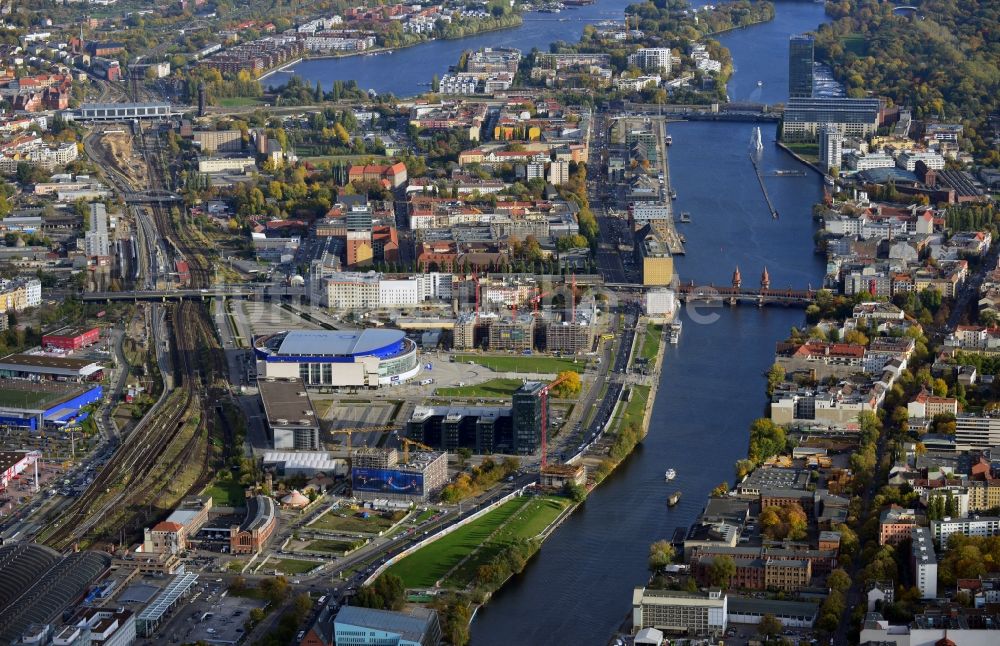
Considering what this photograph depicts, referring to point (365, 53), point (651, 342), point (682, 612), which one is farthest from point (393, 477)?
point (365, 53)

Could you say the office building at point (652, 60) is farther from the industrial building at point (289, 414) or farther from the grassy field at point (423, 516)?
the grassy field at point (423, 516)

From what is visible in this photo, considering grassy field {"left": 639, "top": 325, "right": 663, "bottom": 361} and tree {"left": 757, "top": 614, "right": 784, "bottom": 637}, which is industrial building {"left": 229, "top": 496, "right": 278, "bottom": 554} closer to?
tree {"left": 757, "top": 614, "right": 784, "bottom": 637}

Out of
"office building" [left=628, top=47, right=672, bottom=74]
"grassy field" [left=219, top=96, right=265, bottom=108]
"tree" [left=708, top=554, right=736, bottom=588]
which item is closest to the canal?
"tree" [left=708, top=554, right=736, bottom=588]

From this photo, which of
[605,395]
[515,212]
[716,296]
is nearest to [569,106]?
[515,212]

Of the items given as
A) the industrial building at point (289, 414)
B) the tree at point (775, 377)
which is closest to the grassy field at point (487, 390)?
the industrial building at point (289, 414)

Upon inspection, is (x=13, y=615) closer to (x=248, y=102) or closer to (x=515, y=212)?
(x=515, y=212)

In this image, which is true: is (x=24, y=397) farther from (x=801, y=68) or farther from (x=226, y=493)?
(x=801, y=68)
